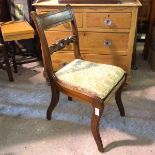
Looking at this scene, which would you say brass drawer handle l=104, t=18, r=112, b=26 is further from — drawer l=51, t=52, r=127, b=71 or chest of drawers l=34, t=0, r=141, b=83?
drawer l=51, t=52, r=127, b=71

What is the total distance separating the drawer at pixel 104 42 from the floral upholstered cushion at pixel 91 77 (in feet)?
1.23

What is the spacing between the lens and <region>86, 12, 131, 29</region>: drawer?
1987 millimetres

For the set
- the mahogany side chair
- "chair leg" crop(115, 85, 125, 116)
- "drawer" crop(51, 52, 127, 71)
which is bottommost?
"chair leg" crop(115, 85, 125, 116)

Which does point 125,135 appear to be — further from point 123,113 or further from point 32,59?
point 32,59

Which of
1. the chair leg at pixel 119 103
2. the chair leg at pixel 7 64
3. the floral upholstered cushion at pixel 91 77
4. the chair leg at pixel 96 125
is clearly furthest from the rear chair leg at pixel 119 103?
the chair leg at pixel 7 64

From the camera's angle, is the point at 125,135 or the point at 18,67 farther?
the point at 18,67

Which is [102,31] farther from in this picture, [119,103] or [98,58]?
[119,103]

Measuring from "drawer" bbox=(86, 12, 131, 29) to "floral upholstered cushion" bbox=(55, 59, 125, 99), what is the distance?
0.42 metres

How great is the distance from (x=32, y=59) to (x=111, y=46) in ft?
3.63

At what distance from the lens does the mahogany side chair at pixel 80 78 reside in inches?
59.5

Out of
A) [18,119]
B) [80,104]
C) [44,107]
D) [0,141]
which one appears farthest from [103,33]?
[0,141]

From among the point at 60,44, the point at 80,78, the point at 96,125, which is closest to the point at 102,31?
the point at 60,44

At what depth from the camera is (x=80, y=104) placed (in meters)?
2.12

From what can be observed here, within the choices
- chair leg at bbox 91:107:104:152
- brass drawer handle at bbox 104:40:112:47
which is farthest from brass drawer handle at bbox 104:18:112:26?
chair leg at bbox 91:107:104:152
